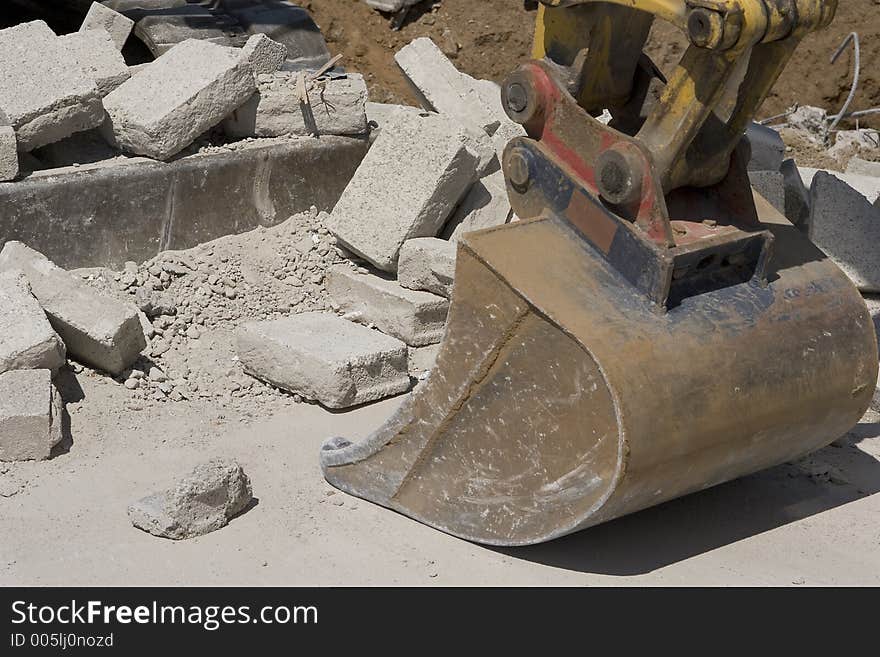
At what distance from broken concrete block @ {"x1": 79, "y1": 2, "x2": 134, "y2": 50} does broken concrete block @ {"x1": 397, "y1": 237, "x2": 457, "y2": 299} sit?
2.18 metres

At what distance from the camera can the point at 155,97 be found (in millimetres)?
5945

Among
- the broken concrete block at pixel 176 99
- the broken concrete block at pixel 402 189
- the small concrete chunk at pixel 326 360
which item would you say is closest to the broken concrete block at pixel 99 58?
the broken concrete block at pixel 176 99

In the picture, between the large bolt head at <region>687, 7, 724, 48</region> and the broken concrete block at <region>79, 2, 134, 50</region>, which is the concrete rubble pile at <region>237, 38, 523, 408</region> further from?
the large bolt head at <region>687, 7, 724, 48</region>

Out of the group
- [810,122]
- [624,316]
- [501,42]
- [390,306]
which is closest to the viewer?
[624,316]

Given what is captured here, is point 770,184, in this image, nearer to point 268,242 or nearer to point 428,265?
point 428,265

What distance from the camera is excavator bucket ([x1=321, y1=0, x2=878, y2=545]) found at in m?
3.74

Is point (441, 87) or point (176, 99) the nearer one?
point (176, 99)

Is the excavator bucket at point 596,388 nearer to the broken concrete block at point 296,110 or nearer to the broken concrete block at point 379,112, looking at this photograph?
the broken concrete block at point 296,110

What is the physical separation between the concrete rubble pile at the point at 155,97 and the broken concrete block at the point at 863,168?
335cm

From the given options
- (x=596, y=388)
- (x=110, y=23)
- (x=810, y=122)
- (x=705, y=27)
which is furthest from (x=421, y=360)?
(x=810, y=122)

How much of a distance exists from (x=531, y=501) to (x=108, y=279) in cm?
259

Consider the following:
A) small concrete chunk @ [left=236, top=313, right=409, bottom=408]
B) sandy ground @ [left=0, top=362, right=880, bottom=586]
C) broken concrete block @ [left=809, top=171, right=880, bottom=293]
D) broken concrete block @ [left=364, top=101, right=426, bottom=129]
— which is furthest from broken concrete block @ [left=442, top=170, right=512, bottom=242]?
broken concrete block @ [left=809, top=171, right=880, bottom=293]

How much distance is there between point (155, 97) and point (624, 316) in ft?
10.0

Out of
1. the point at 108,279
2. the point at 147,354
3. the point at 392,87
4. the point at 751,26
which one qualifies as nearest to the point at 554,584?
the point at 751,26
